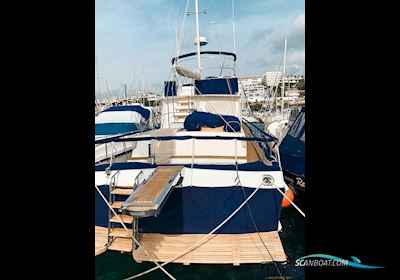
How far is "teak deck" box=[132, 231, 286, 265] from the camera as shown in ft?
11.3

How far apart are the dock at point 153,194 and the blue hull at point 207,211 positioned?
33 centimetres

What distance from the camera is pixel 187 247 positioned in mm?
3617

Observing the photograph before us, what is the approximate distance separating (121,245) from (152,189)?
46.5 inches

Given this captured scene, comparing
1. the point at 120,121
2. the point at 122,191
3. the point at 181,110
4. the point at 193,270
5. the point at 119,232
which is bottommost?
the point at 193,270

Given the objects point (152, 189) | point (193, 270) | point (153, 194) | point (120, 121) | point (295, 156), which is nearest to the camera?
point (153, 194)

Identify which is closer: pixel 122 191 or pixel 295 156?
pixel 122 191

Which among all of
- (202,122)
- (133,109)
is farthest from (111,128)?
(202,122)

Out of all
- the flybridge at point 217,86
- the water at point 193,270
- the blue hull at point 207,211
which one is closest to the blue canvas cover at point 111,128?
the flybridge at point 217,86

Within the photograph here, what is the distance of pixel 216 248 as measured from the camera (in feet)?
12.0

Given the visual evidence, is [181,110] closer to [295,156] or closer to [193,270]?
[295,156]
